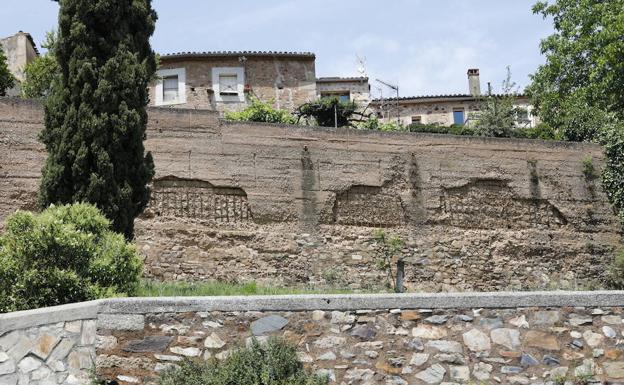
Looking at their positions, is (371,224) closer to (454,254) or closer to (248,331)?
(454,254)

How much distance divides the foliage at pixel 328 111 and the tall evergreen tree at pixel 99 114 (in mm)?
11812

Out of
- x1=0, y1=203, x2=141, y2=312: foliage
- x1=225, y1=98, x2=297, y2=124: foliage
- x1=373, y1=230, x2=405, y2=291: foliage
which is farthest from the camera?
x1=225, y1=98, x2=297, y2=124: foliage

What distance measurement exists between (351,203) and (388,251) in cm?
112

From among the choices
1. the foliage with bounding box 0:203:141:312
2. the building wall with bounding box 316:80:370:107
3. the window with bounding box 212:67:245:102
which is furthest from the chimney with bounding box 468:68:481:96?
the foliage with bounding box 0:203:141:312

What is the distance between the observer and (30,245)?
8.52m

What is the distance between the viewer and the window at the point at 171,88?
96.5 feet

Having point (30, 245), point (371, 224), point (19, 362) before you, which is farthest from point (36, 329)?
point (371, 224)

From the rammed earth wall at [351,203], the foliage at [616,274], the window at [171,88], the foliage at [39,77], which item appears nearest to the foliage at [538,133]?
the rammed earth wall at [351,203]

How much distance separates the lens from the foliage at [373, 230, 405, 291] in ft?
54.8

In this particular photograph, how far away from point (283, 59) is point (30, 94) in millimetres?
9353

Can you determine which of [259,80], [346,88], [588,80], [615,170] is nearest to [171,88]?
[259,80]

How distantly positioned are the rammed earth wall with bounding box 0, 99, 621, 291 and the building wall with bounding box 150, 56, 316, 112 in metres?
12.6

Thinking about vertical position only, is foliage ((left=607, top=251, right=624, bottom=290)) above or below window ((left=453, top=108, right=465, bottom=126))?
below

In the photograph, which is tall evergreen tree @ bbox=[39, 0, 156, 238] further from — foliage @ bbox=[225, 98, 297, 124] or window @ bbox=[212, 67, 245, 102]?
window @ bbox=[212, 67, 245, 102]
